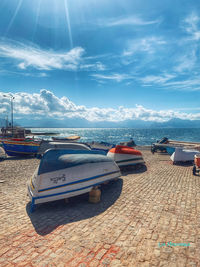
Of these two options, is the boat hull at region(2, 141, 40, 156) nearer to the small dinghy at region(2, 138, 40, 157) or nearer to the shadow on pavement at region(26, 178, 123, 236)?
the small dinghy at region(2, 138, 40, 157)

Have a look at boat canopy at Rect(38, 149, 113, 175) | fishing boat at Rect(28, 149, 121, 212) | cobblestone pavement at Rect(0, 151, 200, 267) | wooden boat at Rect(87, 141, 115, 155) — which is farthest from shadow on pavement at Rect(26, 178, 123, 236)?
wooden boat at Rect(87, 141, 115, 155)

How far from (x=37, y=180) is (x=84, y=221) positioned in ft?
9.63

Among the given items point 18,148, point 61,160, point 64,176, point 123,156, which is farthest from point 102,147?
point 64,176

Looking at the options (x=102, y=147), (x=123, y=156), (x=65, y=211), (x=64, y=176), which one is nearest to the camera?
(x=65, y=211)

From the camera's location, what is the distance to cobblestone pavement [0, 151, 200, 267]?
15.0 feet

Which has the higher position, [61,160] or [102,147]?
[61,160]

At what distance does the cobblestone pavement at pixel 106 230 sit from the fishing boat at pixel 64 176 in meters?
0.79

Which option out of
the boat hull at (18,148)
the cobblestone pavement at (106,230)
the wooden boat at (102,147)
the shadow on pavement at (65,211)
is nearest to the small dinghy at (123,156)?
the cobblestone pavement at (106,230)

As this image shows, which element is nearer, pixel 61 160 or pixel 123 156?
pixel 61 160

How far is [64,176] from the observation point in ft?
26.5

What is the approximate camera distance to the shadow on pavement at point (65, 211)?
644cm

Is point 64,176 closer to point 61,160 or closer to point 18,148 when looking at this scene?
point 61,160

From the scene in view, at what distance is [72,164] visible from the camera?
8.55 m

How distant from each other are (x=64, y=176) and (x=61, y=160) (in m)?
0.90
